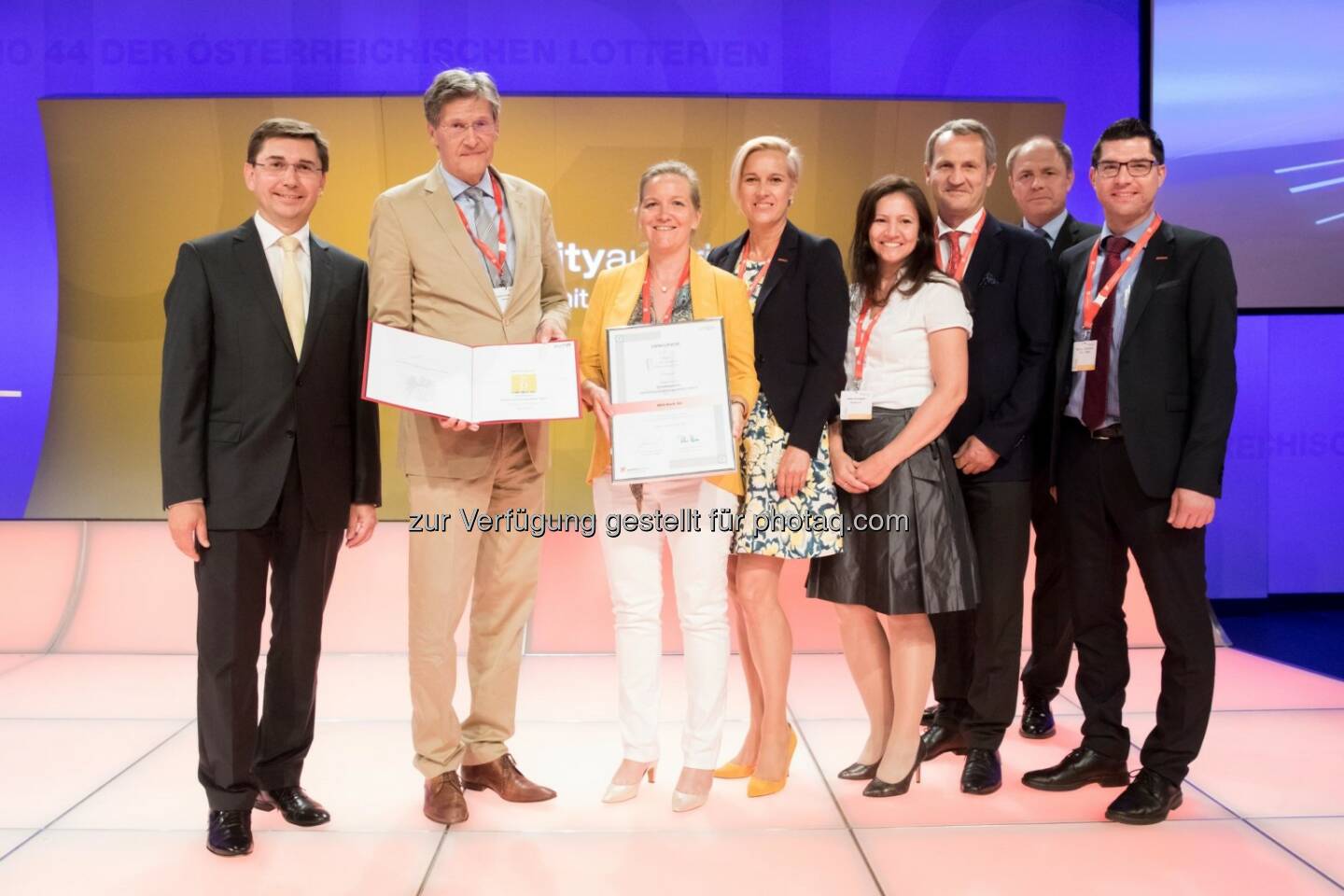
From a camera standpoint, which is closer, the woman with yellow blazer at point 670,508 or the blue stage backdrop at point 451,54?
the woman with yellow blazer at point 670,508

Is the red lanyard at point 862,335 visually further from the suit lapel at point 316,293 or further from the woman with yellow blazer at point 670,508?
the suit lapel at point 316,293

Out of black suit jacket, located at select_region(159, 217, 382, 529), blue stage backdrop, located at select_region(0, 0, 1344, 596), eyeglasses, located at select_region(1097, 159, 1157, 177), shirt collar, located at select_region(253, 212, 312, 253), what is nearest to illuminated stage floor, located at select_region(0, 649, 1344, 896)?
black suit jacket, located at select_region(159, 217, 382, 529)

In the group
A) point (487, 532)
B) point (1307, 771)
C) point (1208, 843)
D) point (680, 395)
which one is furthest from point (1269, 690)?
point (487, 532)

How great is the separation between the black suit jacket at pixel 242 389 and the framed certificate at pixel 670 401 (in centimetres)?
83

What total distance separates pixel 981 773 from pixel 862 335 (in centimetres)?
143

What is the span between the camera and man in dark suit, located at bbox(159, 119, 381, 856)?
271 centimetres

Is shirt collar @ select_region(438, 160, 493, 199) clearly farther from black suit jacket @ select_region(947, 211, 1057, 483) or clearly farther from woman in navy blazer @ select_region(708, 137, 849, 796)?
black suit jacket @ select_region(947, 211, 1057, 483)

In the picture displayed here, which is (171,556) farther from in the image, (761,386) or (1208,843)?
(1208,843)

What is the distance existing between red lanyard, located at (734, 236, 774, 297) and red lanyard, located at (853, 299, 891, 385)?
326 millimetres

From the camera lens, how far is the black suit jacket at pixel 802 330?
117 inches

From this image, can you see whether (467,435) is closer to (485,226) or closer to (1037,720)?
(485,226)

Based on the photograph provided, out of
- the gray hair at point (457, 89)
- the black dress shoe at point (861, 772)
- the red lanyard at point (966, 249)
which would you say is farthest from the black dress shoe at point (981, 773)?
the gray hair at point (457, 89)

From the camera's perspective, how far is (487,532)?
3.09 metres

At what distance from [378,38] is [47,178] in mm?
2005
